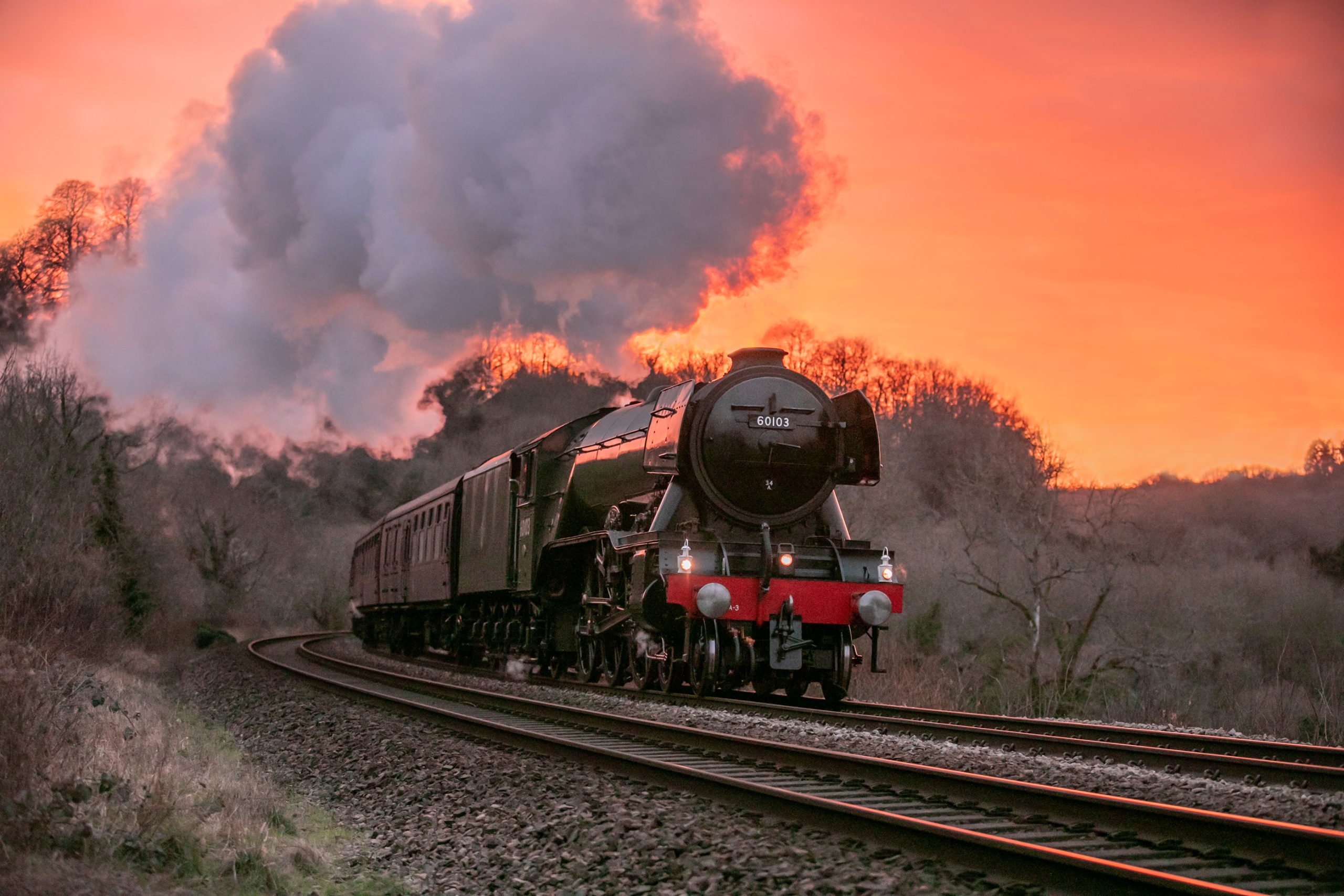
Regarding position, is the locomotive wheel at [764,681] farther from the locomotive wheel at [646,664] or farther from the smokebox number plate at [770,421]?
the smokebox number plate at [770,421]

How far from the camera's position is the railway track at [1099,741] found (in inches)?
274

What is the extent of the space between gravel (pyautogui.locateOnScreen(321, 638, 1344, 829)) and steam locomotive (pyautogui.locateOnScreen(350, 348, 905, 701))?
988mm

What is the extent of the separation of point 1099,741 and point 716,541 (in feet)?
13.9

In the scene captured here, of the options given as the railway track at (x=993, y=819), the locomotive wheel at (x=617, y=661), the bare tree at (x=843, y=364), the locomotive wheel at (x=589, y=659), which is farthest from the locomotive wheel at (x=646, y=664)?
the bare tree at (x=843, y=364)

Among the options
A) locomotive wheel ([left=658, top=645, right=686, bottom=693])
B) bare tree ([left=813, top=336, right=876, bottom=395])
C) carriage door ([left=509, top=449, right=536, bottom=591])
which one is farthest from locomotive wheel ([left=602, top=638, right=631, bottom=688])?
bare tree ([left=813, top=336, right=876, bottom=395])

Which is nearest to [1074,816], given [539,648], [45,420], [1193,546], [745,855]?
[745,855]

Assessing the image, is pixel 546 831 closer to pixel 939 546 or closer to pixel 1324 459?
pixel 939 546

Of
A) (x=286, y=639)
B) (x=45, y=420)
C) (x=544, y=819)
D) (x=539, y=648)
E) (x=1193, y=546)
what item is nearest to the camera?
(x=544, y=819)

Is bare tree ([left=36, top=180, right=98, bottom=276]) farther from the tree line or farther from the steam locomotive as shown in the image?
the steam locomotive

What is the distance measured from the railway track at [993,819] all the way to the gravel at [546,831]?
0.47ft

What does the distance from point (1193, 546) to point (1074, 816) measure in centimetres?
3553

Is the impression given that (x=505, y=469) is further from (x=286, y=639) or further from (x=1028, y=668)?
(x=286, y=639)

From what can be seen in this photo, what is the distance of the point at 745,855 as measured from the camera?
5.13 metres

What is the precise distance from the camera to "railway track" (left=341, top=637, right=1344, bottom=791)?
696 centimetres
